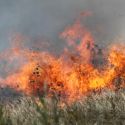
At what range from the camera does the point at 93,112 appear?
9.30 m

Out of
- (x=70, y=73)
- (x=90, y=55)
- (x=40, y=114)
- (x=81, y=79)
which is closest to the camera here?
(x=40, y=114)

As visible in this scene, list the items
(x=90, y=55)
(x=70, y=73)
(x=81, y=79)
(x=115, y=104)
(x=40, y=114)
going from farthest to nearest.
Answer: (x=90, y=55)
(x=70, y=73)
(x=81, y=79)
(x=115, y=104)
(x=40, y=114)

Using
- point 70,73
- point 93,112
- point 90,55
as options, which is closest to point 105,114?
point 93,112

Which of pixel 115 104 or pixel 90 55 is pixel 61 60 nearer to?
pixel 90 55

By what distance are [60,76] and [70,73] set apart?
109cm

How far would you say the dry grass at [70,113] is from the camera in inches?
301

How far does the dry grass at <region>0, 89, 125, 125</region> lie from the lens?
25.0ft

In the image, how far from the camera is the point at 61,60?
48.7 metres

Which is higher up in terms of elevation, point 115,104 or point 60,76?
point 60,76

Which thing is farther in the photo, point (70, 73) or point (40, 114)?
point (70, 73)

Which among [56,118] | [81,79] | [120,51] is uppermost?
[120,51]

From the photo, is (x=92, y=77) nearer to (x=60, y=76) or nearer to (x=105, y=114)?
(x=60, y=76)

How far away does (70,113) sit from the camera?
27.9 feet

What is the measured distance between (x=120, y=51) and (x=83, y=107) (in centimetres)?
3425
